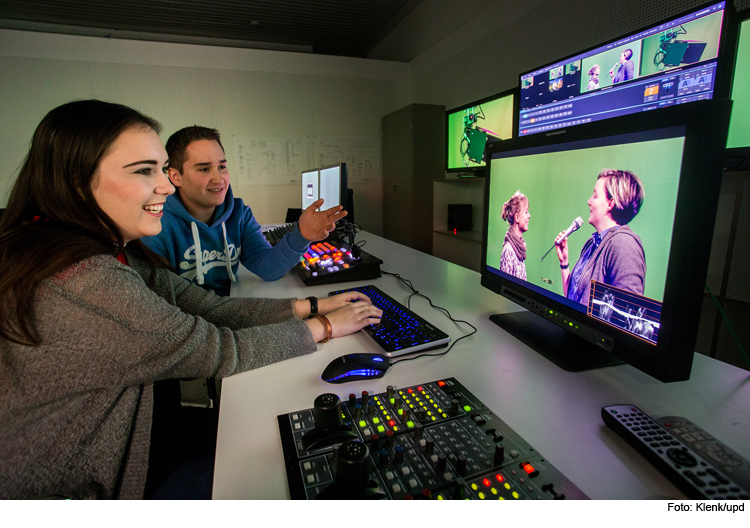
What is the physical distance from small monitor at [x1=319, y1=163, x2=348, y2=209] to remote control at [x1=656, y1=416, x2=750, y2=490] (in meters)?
1.32

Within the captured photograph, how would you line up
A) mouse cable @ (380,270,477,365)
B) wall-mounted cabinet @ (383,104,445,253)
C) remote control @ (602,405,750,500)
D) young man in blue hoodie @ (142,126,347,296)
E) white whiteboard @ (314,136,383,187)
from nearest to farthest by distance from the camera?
1. remote control @ (602,405,750,500)
2. mouse cable @ (380,270,477,365)
3. young man in blue hoodie @ (142,126,347,296)
4. wall-mounted cabinet @ (383,104,445,253)
5. white whiteboard @ (314,136,383,187)

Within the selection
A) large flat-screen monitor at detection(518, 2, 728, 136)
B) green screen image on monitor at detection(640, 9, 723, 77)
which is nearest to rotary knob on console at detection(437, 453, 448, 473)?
large flat-screen monitor at detection(518, 2, 728, 136)

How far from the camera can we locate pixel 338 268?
1.41 meters

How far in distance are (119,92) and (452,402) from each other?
470cm

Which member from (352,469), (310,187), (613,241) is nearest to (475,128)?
(310,187)

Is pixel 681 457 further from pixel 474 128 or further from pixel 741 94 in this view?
pixel 474 128

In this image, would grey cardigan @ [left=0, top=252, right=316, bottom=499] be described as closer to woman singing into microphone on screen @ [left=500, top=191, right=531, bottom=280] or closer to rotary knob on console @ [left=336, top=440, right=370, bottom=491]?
rotary knob on console @ [left=336, top=440, right=370, bottom=491]

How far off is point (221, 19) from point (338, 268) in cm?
454

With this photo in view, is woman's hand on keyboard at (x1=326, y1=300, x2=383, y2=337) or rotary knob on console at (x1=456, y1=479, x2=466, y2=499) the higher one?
woman's hand on keyboard at (x1=326, y1=300, x2=383, y2=337)

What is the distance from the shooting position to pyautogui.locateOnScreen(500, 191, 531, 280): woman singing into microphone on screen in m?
0.88

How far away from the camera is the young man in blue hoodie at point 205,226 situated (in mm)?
1397

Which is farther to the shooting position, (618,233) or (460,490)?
(618,233)

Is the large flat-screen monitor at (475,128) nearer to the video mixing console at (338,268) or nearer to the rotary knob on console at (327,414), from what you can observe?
the video mixing console at (338,268)

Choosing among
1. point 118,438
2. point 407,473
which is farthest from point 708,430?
point 118,438
